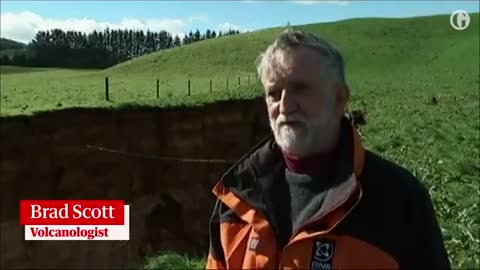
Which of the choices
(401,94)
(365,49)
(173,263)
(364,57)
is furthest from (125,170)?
(365,49)

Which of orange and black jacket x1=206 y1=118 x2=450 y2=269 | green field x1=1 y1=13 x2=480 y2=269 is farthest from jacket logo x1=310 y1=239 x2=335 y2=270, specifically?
green field x1=1 y1=13 x2=480 y2=269

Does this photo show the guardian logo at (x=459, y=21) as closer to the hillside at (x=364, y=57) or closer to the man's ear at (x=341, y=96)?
the hillside at (x=364, y=57)

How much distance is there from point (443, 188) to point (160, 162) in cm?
1218

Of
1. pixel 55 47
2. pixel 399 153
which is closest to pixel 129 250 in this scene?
pixel 399 153

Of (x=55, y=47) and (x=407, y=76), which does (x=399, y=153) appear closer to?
(x=407, y=76)

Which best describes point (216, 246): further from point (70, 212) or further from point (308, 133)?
point (70, 212)

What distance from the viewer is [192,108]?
852 inches

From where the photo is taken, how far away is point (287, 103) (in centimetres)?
296

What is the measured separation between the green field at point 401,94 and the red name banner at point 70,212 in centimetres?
213

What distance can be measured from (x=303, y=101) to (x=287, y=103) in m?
0.06

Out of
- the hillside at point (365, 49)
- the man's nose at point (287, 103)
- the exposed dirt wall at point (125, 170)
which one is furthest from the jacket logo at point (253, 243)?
the hillside at point (365, 49)

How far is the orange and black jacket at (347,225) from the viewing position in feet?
9.25

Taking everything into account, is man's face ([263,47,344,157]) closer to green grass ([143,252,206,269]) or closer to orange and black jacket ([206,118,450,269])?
orange and black jacket ([206,118,450,269])

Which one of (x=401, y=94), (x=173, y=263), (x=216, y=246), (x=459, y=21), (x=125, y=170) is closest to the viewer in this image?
(x=216, y=246)
